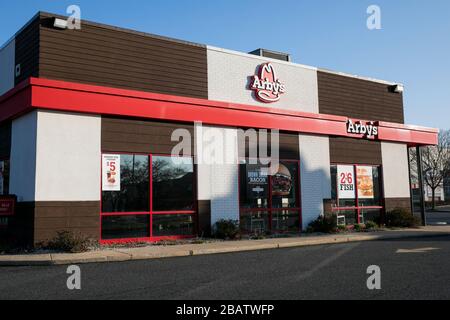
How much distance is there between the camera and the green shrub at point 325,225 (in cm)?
1928

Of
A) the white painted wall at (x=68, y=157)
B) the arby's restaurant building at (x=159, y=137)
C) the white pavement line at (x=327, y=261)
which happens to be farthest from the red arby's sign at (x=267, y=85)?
the white pavement line at (x=327, y=261)

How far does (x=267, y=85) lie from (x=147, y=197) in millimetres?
6867

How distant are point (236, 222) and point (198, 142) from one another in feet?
10.8

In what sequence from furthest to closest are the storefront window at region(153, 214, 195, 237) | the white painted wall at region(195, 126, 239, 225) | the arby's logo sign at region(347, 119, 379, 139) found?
the arby's logo sign at region(347, 119, 379, 139) < the white painted wall at region(195, 126, 239, 225) < the storefront window at region(153, 214, 195, 237)

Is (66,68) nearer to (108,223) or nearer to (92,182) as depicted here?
(92,182)

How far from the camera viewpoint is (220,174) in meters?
17.6

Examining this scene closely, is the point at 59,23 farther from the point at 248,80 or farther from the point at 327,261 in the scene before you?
the point at 327,261

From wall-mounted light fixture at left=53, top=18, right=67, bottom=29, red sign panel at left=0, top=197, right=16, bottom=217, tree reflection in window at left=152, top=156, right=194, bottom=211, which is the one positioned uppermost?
wall-mounted light fixture at left=53, top=18, right=67, bottom=29

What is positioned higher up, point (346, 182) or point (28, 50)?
point (28, 50)

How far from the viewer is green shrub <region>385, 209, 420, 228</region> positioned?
2189 cm

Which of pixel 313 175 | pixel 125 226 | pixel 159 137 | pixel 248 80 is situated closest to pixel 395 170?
pixel 313 175

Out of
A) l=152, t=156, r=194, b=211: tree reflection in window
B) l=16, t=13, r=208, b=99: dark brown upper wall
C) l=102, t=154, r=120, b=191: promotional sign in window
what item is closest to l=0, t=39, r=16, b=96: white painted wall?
l=16, t=13, r=208, b=99: dark brown upper wall

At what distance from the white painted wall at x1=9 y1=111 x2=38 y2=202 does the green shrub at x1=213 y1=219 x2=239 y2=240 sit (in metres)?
6.28

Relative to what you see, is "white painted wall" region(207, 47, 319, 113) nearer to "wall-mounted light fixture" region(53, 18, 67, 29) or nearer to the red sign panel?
"wall-mounted light fixture" region(53, 18, 67, 29)
